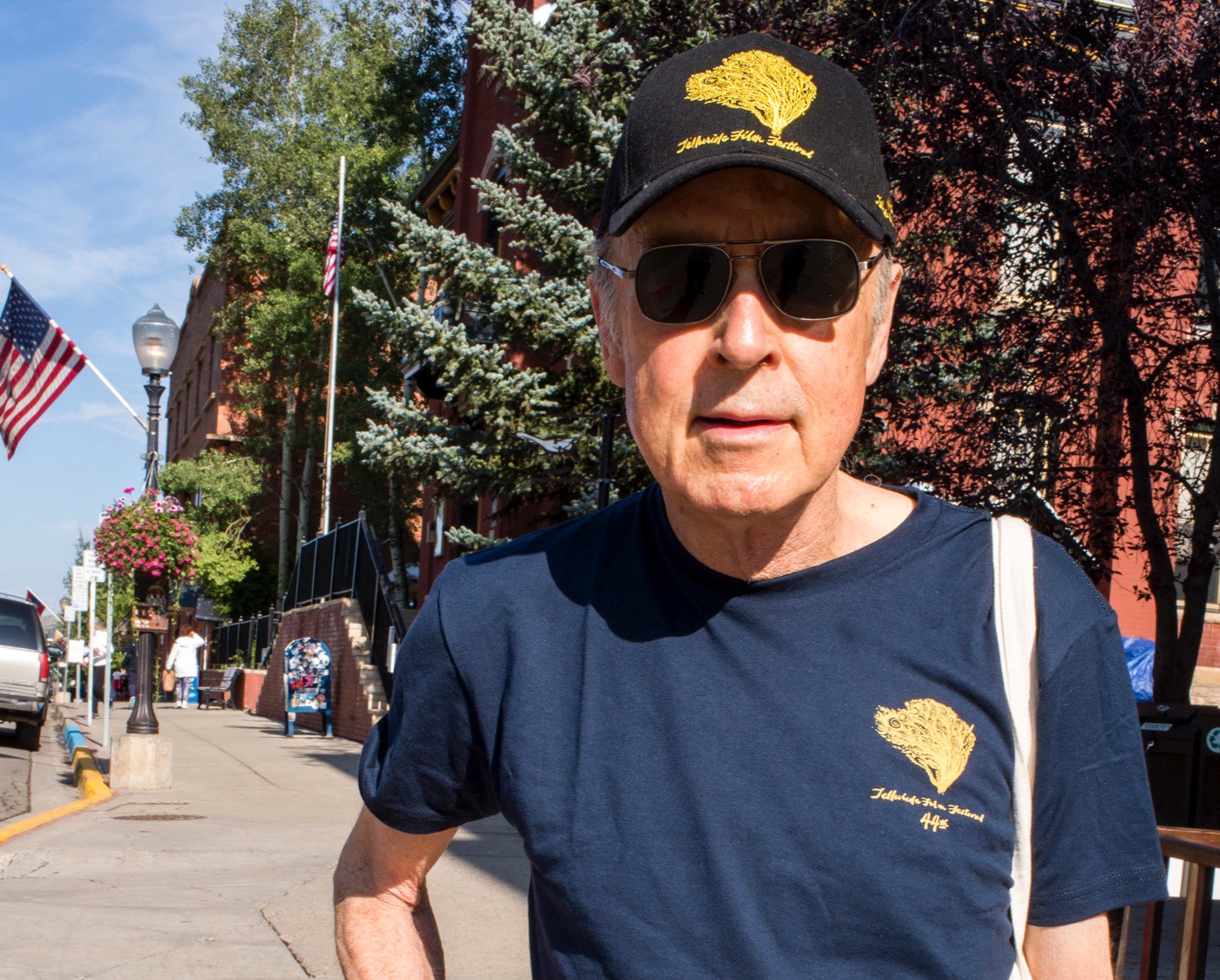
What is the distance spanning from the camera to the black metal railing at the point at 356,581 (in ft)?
62.8

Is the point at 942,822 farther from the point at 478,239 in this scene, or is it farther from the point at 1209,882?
the point at 478,239

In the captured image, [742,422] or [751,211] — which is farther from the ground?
[751,211]

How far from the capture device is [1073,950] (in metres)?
1.44

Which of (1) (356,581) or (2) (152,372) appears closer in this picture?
(2) (152,372)

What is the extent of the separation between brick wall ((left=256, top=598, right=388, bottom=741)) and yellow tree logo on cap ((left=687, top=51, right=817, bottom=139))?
15879 mm

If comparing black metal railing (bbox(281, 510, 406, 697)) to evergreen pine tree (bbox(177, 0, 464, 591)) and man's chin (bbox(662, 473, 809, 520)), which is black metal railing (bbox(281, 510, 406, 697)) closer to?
evergreen pine tree (bbox(177, 0, 464, 591))

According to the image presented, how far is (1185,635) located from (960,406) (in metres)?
2.22

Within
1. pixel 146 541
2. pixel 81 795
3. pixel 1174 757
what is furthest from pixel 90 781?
pixel 1174 757

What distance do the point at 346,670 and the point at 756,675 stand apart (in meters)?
19.5

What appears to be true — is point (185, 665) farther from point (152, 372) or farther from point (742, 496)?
point (742, 496)

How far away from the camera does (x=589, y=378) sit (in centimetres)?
1514

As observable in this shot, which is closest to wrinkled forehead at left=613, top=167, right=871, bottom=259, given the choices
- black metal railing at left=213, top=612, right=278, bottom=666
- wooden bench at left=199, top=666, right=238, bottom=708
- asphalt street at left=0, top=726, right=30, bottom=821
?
asphalt street at left=0, top=726, right=30, bottom=821

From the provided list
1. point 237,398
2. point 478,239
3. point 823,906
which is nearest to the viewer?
point 823,906

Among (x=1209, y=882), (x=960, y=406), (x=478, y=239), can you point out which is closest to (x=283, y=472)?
(x=478, y=239)
